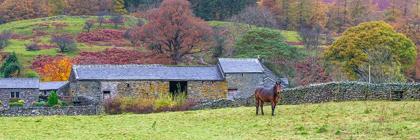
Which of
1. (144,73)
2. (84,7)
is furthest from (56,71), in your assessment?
(84,7)

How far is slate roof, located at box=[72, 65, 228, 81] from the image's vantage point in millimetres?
41875

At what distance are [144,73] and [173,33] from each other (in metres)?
29.5

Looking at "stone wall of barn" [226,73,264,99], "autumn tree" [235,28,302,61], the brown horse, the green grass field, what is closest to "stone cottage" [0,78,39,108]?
"stone wall of barn" [226,73,264,99]

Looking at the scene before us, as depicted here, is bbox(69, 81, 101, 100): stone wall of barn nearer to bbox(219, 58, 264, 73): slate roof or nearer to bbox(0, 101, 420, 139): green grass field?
bbox(219, 58, 264, 73): slate roof

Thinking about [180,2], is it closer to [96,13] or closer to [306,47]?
[306,47]

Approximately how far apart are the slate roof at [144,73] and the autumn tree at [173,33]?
26.3 metres

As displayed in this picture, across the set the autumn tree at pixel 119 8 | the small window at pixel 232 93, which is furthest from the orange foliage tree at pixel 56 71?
the autumn tree at pixel 119 8

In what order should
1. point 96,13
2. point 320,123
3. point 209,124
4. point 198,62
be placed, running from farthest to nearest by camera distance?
point 96,13 → point 198,62 → point 209,124 → point 320,123

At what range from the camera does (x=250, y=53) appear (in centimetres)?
6575

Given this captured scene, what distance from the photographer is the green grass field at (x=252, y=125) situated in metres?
15.5

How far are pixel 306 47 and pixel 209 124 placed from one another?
62.4 m

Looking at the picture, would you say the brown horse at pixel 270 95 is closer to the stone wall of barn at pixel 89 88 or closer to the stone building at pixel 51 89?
the stone wall of barn at pixel 89 88

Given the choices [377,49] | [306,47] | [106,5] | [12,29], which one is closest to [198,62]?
[306,47]

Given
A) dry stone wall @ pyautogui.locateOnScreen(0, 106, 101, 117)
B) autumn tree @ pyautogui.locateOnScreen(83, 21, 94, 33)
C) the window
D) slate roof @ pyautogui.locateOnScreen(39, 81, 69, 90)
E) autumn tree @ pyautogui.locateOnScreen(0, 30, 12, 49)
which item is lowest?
dry stone wall @ pyautogui.locateOnScreen(0, 106, 101, 117)
